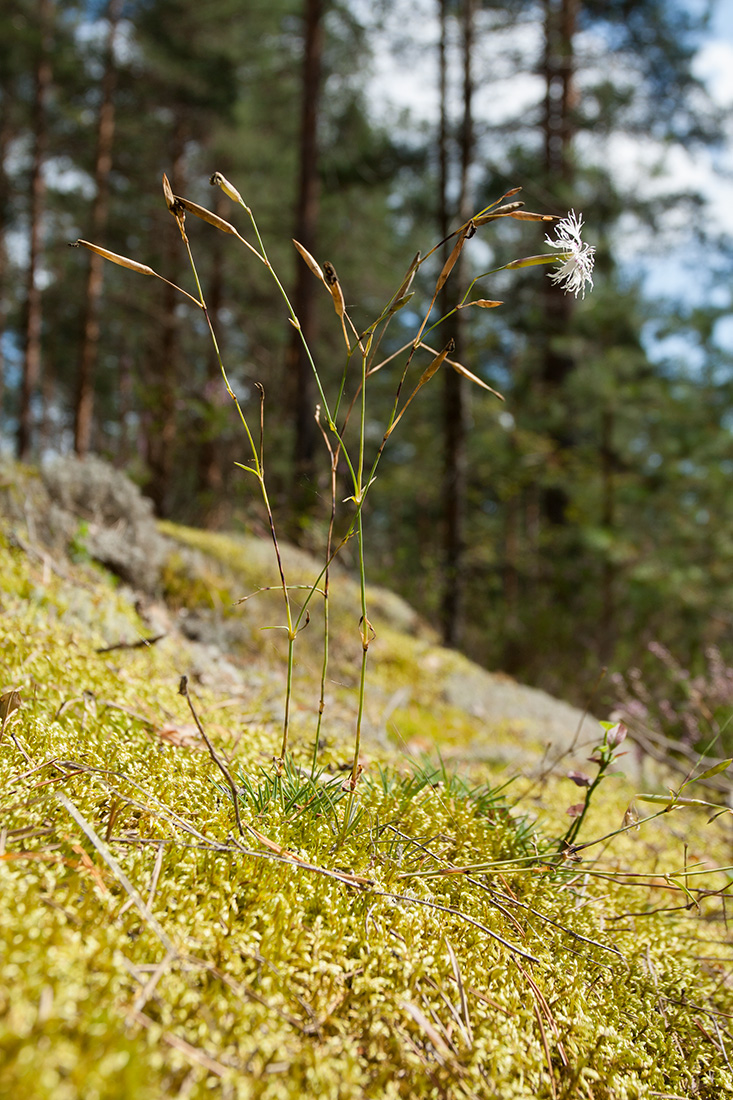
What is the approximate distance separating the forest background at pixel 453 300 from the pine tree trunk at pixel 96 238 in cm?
6

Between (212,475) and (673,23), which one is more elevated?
(673,23)

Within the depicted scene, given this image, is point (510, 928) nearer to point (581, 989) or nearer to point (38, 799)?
point (581, 989)

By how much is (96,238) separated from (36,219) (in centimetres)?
234

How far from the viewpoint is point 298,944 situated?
1032 mm

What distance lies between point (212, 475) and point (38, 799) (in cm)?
867

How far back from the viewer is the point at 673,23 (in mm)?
9203

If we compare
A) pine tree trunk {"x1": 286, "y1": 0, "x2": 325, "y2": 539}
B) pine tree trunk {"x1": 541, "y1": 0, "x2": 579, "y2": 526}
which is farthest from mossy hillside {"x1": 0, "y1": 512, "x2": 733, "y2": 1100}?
pine tree trunk {"x1": 541, "y1": 0, "x2": 579, "y2": 526}

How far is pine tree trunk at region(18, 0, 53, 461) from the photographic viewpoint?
37.8 feet

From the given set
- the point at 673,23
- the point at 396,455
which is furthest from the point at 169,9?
the point at 396,455

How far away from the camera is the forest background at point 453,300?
765 centimetres

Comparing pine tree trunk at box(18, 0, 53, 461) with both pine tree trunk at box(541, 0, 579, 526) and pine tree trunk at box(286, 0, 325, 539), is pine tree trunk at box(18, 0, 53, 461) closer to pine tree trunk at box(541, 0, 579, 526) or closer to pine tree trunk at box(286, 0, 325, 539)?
pine tree trunk at box(286, 0, 325, 539)

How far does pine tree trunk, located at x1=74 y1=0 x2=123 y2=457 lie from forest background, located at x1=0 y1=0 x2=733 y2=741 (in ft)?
0.19

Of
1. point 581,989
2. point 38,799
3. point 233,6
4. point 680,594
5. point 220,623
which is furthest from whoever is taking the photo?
point 233,6

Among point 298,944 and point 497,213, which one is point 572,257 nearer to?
point 497,213
